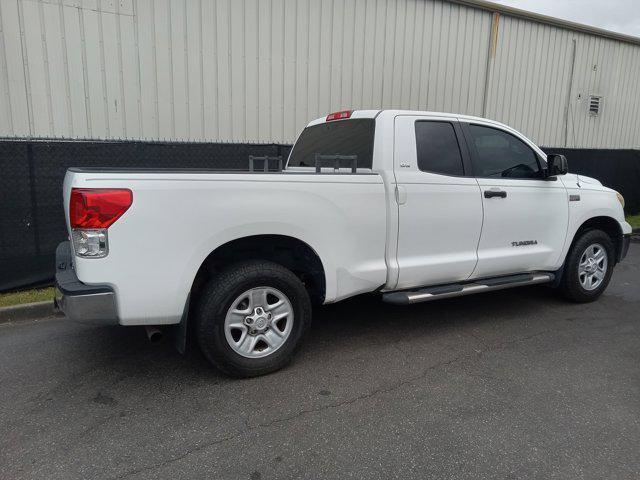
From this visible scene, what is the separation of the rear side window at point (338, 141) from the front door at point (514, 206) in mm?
994

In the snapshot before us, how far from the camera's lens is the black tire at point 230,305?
3.23 meters

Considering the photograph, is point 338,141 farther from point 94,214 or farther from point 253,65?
point 253,65

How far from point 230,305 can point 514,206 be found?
2.81m

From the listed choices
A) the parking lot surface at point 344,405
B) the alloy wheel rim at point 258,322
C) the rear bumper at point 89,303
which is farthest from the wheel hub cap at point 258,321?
the rear bumper at point 89,303

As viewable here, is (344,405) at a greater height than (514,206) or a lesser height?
lesser

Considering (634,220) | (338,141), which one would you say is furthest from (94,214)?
(634,220)

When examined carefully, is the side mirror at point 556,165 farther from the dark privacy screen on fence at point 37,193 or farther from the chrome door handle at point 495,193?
the dark privacy screen on fence at point 37,193

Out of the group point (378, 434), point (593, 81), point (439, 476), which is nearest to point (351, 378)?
point (378, 434)

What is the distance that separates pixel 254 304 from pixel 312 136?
2156 mm

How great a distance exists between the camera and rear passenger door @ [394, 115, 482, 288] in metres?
3.90

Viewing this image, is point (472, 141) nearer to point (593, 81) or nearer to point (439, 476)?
point (439, 476)

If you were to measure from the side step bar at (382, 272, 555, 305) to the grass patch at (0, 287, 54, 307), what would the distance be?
3.70 meters

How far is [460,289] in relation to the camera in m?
4.18

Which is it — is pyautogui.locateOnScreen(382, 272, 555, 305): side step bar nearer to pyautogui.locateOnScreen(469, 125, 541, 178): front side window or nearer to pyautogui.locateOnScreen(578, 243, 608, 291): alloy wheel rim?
pyautogui.locateOnScreen(578, 243, 608, 291): alloy wheel rim
